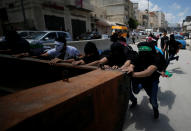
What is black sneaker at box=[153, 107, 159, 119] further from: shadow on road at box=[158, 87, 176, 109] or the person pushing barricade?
shadow on road at box=[158, 87, 176, 109]

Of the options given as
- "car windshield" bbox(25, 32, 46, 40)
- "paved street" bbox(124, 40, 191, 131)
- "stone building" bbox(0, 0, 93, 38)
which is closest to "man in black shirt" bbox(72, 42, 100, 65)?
"paved street" bbox(124, 40, 191, 131)

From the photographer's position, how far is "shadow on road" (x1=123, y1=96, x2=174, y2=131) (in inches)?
104

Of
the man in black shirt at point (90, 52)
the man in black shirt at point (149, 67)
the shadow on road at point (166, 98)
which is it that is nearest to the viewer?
the man in black shirt at point (149, 67)

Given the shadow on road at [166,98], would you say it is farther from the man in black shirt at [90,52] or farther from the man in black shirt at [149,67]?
the man in black shirt at [90,52]

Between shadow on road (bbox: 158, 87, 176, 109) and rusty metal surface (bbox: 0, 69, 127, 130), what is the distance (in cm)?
272

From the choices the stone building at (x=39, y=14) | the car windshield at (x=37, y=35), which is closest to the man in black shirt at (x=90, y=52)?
the car windshield at (x=37, y=35)

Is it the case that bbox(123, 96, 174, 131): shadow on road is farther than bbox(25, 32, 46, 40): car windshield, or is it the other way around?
bbox(25, 32, 46, 40): car windshield

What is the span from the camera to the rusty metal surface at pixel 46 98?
72 centimetres

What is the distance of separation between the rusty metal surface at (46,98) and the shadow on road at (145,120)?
5.41ft

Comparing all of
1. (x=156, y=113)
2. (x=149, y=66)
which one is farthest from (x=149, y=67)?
(x=156, y=113)

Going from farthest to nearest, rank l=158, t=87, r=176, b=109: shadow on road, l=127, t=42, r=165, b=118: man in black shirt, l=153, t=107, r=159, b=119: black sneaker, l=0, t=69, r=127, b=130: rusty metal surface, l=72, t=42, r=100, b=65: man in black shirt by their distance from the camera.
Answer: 1. l=158, t=87, r=176, b=109: shadow on road
2. l=72, t=42, r=100, b=65: man in black shirt
3. l=153, t=107, r=159, b=119: black sneaker
4. l=127, t=42, r=165, b=118: man in black shirt
5. l=0, t=69, r=127, b=130: rusty metal surface

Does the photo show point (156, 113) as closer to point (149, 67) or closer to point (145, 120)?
point (145, 120)

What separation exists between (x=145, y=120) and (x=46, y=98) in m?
2.57

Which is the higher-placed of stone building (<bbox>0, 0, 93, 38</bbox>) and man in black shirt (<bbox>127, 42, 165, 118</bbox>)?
stone building (<bbox>0, 0, 93, 38</bbox>)
